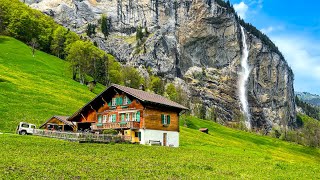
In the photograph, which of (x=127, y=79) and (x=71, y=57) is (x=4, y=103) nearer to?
(x=71, y=57)

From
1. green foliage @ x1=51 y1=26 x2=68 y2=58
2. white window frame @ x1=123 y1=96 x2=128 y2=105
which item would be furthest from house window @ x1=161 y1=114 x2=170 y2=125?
green foliage @ x1=51 y1=26 x2=68 y2=58

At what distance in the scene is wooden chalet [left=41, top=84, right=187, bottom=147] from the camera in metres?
54.4

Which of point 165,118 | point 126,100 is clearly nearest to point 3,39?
point 126,100

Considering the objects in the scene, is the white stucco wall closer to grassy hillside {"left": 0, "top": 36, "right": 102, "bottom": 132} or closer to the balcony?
the balcony

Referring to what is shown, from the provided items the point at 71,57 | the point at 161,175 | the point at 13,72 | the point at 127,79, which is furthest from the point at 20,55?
the point at 161,175

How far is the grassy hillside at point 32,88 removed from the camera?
64.5m

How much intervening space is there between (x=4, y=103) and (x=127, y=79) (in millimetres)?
77630

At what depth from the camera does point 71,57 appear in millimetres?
123688

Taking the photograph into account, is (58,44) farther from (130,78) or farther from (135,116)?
(135,116)

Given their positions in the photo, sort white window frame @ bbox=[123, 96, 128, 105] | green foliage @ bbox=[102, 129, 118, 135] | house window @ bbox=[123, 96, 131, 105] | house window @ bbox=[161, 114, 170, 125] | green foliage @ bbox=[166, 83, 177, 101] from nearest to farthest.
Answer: green foliage @ bbox=[102, 129, 118, 135] < house window @ bbox=[123, 96, 131, 105] < white window frame @ bbox=[123, 96, 128, 105] < house window @ bbox=[161, 114, 170, 125] < green foliage @ bbox=[166, 83, 177, 101]

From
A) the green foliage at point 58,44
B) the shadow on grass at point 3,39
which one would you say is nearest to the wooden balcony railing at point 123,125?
the shadow on grass at point 3,39

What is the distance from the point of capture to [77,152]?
103 feet

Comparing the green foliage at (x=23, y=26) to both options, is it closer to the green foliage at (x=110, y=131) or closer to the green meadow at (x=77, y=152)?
the green meadow at (x=77, y=152)

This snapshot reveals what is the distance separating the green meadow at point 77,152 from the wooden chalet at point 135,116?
193 inches
